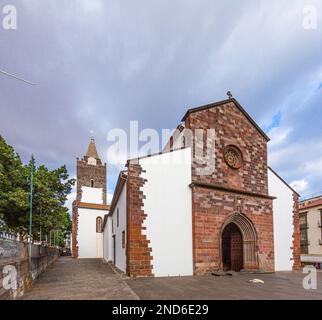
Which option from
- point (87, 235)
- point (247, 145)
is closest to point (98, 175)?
point (87, 235)

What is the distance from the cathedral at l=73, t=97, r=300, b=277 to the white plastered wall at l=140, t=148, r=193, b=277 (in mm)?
41

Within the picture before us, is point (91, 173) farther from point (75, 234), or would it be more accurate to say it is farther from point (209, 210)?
point (209, 210)

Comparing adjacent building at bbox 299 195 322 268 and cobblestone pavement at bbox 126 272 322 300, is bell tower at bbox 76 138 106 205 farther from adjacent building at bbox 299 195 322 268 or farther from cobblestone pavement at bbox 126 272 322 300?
cobblestone pavement at bbox 126 272 322 300

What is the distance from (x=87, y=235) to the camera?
33094mm

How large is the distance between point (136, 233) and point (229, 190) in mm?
5302

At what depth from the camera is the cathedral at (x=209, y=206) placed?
38.2ft

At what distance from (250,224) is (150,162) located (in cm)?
644

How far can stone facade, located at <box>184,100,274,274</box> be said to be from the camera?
41.4ft

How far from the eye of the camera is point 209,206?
13.0 meters

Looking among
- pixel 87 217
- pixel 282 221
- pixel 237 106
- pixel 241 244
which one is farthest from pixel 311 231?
pixel 87 217

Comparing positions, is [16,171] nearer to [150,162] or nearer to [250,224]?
[150,162]

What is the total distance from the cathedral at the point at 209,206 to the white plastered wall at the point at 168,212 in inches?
1.6

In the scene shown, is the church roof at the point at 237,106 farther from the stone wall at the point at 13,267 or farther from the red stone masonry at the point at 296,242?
the stone wall at the point at 13,267

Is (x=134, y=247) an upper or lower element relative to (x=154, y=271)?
upper
